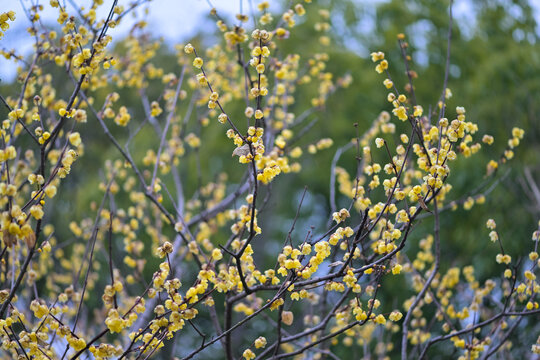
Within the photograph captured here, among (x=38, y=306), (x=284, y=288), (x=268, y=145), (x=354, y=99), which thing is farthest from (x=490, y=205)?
(x=38, y=306)

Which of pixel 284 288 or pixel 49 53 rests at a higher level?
pixel 49 53

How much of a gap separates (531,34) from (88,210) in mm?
5998

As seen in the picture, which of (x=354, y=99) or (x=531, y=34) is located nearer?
(x=531, y=34)

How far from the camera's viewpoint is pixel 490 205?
5.23 meters

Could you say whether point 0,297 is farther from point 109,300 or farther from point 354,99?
point 354,99

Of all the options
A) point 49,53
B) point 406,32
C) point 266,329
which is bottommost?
point 49,53

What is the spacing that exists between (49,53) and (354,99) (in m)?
4.84

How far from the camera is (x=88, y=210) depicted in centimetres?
702

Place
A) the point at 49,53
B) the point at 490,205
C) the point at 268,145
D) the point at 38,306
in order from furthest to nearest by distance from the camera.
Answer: the point at 490,205
the point at 268,145
the point at 49,53
the point at 38,306

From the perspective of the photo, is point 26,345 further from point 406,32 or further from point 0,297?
point 406,32

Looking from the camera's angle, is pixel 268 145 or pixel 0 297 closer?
pixel 0 297

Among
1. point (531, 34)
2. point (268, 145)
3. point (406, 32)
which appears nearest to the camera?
point (268, 145)

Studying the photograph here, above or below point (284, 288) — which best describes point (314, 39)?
above

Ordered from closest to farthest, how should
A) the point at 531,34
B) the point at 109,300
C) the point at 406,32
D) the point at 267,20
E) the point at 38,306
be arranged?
the point at 38,306 → the point at 109,300 → the point at 267,20 → the point at 531,34 → the point at 406,32
